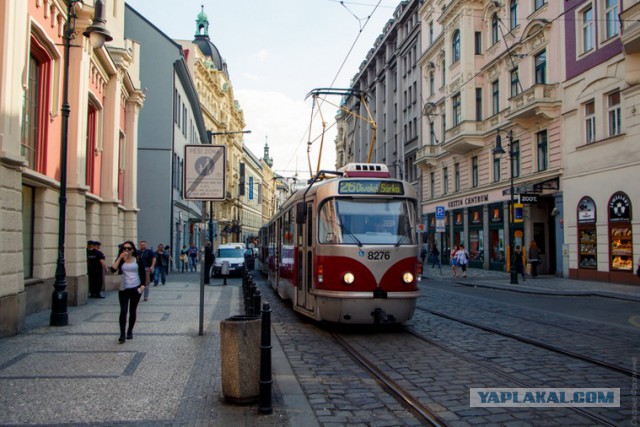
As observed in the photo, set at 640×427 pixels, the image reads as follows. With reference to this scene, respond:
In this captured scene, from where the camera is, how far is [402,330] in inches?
424

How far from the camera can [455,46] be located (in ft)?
121

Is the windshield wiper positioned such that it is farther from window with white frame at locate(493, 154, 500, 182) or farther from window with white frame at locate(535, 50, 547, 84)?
window with white frame at locate(493, 154, 500, 182)

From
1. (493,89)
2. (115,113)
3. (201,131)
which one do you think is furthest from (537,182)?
(201,131)

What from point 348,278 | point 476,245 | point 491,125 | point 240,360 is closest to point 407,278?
point 348,278

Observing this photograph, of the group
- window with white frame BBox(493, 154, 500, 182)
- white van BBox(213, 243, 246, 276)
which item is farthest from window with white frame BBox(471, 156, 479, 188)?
white van BBox(213, 243, 246, 276)

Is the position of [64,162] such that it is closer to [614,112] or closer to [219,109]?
[614,112]

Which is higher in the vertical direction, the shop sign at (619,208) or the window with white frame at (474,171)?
the window with white frame at (474,171)

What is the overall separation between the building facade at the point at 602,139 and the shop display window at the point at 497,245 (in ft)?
20.7

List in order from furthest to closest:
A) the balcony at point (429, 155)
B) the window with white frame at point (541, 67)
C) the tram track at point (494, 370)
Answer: the balcony at point (429, 155)
the window with white frame at point (541, 67)
the tram track at point (494, 370)

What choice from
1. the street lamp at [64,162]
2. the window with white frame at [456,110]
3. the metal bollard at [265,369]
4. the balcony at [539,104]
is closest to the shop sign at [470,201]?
the window with white frame at [456,110]

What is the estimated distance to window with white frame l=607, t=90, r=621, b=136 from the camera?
2212cm

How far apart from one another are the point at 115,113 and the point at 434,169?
27.7m

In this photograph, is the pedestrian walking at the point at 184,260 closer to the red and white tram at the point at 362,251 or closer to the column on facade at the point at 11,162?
→ the column on facade at the point at 11,162

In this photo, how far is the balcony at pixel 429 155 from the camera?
4079 centimetres
